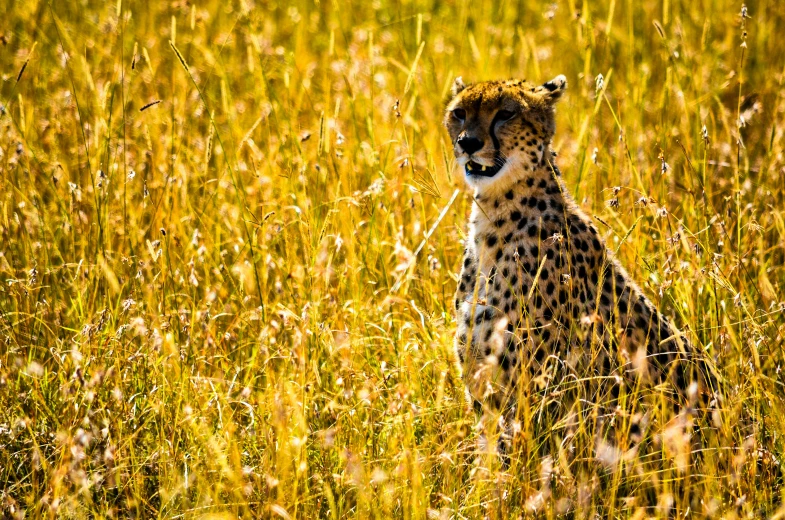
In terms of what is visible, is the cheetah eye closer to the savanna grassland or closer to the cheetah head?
the cheetah head

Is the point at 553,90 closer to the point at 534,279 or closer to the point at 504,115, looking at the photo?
the point at 504,115

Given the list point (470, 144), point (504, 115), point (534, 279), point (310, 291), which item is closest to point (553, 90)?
point (504, 115)

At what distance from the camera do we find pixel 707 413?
291 centimetres

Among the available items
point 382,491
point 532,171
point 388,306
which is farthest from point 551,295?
point 382,491

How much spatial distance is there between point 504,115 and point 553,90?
313 mm

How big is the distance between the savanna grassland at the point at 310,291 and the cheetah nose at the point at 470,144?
0.07m

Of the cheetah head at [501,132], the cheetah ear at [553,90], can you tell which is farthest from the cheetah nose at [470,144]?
the cheetah ear at [553,90]

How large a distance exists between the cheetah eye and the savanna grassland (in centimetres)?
24

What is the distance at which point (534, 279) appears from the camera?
9.45 feet

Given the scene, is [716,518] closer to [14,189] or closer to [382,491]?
[382,491]

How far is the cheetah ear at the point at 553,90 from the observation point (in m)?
3.51

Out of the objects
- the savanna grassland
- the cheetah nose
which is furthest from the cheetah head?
the savanna grassland

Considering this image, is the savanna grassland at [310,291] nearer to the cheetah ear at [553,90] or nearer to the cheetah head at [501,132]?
the cheetah head at [501,132]

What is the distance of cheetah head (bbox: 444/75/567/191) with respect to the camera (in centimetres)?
328
